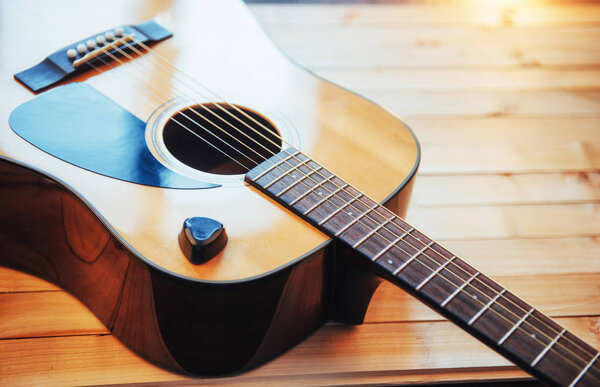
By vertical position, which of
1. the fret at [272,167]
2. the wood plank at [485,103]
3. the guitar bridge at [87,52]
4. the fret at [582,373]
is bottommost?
the wood plank at [485,103]

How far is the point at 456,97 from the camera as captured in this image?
55.8 inches

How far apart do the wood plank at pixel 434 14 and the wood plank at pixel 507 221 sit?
787 millimetres

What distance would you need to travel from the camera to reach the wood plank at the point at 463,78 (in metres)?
1.44

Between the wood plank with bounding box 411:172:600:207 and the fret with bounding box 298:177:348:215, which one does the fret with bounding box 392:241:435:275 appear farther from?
the wood plank with bounding box 411:172:600:207

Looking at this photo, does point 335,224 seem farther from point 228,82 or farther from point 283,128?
point 228,82

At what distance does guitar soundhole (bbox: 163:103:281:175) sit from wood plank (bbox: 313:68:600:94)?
533mm

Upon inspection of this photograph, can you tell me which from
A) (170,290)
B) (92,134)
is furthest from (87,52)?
(170,290)

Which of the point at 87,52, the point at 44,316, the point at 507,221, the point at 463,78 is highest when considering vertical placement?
the point at 87,52

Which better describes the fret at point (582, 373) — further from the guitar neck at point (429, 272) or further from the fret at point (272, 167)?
the fret at point (272, 167)

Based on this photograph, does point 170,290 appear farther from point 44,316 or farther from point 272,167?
point 44,316

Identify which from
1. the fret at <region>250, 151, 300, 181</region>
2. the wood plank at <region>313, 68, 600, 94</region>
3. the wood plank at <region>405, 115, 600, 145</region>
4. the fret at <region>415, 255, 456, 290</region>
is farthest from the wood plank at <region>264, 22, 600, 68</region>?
the fret at <region>415, 255, 456, 290</region>

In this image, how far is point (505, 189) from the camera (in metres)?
1.18

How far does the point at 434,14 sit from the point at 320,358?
1.29m

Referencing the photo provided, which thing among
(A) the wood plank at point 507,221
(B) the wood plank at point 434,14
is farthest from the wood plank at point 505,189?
(B) the wood plank at point 434,14
